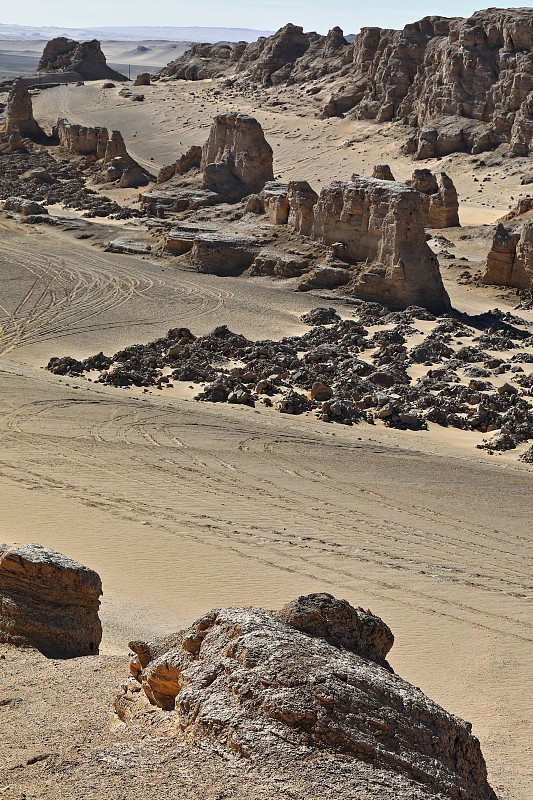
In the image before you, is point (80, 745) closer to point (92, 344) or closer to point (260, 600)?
point (260, 600)

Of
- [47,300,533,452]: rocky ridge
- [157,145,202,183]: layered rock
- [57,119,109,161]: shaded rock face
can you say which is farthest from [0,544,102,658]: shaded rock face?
[57,119,109,161]: shaded rock face

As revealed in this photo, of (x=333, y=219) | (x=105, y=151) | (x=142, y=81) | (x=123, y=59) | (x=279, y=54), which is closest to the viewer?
(x=333, y=219)

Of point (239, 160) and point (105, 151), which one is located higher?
point (239, 160)

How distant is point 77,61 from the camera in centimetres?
7906

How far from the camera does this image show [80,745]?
19.5 ft

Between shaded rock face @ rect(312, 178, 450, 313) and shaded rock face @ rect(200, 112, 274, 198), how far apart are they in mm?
7399

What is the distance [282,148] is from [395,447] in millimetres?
42976

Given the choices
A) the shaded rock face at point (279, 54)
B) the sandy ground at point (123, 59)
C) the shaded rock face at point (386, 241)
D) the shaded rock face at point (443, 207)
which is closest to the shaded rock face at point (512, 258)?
the shaded rock face at point (386, 241)

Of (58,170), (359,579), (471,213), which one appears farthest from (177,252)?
(359,579)

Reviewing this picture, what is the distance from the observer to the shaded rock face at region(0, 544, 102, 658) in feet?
26.9

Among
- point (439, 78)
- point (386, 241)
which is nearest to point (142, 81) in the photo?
point (439, 78)

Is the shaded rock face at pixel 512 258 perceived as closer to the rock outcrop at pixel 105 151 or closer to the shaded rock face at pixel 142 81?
the rock outcrop at pixel 105 151

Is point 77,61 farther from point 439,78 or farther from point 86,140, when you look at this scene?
point 439,78

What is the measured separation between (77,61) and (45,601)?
76.8m
